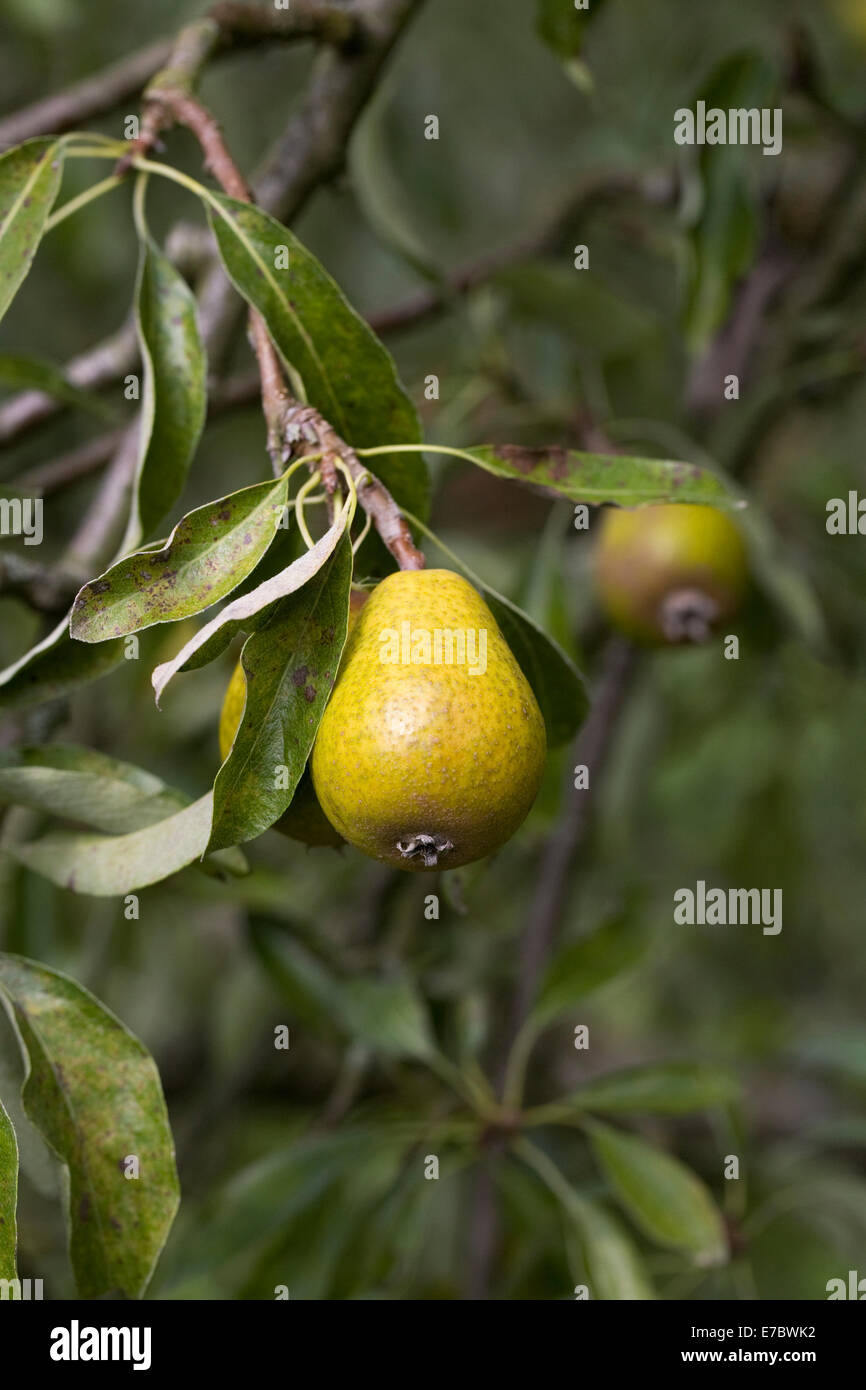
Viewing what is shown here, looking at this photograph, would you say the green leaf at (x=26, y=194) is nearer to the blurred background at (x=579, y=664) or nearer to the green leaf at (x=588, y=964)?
the blurred background at (x=579, y=664)

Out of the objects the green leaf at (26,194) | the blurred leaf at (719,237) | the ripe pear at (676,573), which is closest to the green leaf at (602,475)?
the green leaf at (26,194)

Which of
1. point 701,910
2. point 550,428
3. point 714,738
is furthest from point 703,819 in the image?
point 550,428

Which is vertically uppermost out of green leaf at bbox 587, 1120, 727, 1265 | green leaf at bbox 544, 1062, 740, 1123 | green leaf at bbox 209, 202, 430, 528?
green leaf at bbox 209, 202, 430, 528

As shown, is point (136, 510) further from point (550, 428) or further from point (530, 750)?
point (550, 428)

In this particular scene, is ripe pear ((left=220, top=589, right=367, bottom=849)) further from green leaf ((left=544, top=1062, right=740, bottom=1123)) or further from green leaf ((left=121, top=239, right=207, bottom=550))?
green leaf ((left=544, top=1062, right=740, bottom=1123))

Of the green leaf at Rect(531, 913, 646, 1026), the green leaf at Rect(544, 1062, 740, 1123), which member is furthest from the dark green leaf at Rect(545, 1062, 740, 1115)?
the green leaf at Rect(531, 913, 646, 1026)

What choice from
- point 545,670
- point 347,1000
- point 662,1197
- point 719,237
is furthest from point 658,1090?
point 719,237
